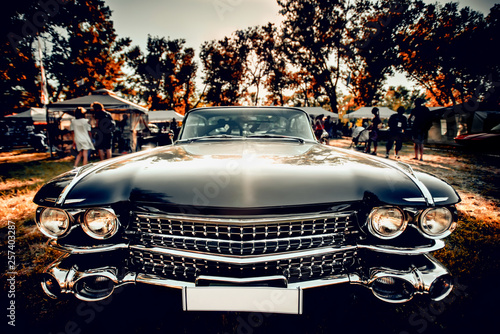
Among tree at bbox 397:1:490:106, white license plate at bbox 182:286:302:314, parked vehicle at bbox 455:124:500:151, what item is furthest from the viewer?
tree at bbox 397:1:490:106

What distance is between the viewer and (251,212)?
48.1 inches

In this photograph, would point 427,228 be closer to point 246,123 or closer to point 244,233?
point 244,233

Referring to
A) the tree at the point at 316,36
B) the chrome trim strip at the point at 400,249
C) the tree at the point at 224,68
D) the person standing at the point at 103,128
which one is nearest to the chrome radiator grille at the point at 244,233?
Result: the chrome trim strip at the point at 400,249

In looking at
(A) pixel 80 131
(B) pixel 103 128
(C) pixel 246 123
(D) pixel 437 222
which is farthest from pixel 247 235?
(A) pixel 80 131

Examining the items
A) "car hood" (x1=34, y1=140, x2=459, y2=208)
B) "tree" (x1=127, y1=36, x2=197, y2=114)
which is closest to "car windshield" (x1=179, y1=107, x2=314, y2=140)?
"car hood" (x1=34, y1=140, x2=459, y2=208)

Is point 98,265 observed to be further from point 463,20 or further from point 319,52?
point 463,20

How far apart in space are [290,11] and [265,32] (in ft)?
19.6

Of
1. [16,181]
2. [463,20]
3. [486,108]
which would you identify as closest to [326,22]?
[463,20]

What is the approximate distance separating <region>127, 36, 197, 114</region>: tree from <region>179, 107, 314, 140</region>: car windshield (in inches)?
1322

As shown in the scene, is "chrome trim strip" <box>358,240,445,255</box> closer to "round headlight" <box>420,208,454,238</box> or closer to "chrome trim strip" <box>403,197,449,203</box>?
"round headlight" <box>420,208,454,238</box>

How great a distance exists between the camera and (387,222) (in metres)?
1.33

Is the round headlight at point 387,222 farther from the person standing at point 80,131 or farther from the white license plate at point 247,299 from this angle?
the person standing at point 80,131

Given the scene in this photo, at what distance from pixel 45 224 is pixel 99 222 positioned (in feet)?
1.05

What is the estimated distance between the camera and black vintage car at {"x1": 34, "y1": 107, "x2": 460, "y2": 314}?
1238 millimetres
